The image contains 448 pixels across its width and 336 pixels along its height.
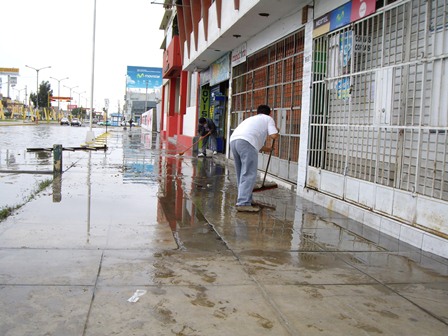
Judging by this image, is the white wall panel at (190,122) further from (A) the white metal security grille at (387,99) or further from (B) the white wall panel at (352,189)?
(B) the white wall panel at (352,189)

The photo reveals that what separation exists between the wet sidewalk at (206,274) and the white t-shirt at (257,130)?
117cm

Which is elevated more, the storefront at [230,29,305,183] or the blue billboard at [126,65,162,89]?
the blue billboard at [126,65,162,89]

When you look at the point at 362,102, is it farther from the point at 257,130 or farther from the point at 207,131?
the point at 207,131

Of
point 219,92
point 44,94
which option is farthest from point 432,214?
point 44,94

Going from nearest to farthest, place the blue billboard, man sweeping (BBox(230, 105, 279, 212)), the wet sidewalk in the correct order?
the wet sidewalk, man sweeping (BBox(230, 105, 279, 212)), the blue billboard

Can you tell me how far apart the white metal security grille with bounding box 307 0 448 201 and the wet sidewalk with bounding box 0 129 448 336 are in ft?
3.09

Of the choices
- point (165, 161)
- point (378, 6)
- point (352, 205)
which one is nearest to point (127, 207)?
point (352, 205)

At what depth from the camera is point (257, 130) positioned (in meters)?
7.36

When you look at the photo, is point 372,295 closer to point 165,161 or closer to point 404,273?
point 404,273

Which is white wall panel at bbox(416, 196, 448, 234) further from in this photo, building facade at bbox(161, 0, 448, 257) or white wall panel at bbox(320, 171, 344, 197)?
white wall panel at bbox(320, 171, 344, 197)

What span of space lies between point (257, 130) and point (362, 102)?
169 centimetres

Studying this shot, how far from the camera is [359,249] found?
5.42 metres

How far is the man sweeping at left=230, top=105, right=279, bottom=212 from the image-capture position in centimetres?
729

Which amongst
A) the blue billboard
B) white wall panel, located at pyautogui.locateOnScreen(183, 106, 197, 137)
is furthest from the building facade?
the blue billboard
